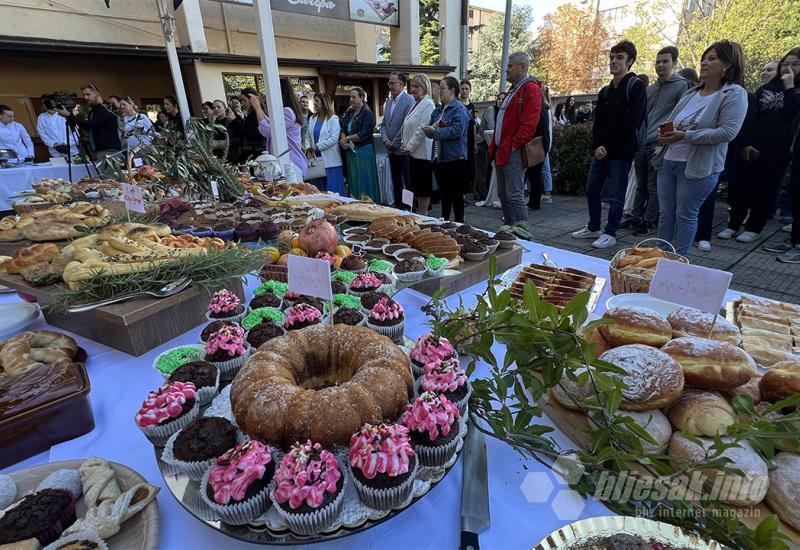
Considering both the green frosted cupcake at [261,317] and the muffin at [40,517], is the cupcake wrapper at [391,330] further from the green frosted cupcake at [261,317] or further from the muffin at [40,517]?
the muffin at [40,517]

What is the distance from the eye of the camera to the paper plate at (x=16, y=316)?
1676mm

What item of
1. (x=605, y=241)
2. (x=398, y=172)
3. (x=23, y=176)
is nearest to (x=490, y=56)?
(x=398, y=172)

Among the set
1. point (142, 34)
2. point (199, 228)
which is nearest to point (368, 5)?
point (142, 34)

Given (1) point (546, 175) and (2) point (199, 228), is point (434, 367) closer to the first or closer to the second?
(2) point (199, 228)

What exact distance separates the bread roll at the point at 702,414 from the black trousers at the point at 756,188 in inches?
224

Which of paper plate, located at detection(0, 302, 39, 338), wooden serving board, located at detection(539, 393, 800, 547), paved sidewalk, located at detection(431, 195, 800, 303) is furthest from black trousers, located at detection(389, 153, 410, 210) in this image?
wooden serving board, located at detection(539, 393, 800, 547)

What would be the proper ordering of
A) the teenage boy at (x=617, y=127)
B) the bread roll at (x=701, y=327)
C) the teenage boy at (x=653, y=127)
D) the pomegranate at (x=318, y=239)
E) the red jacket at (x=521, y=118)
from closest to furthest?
the bread roll at (x=701, y=327) < the pomegranate at (x=318, y=239) < the red jacket at (x=521, y=118) < the teenage boy at (x=617, y=127) < the teenage boy at (x=653, y=127)

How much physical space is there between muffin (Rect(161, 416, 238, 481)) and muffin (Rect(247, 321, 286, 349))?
15.5 inches

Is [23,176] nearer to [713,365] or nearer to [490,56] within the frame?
[713,365]

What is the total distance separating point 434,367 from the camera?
109 centimetres

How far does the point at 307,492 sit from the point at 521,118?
14.0 feet

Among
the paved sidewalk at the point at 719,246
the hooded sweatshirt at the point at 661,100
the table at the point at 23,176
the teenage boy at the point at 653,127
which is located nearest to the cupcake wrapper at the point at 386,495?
the teenage boy at the point at 653,127

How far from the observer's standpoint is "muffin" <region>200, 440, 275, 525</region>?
81cm

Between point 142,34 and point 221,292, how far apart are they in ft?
37.9
